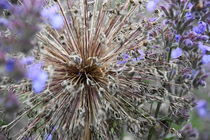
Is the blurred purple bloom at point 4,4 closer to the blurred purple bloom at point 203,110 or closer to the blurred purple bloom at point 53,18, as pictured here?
the blurred purple bloom at point 53,18

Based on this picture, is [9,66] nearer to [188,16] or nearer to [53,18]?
Answer: [53,18]

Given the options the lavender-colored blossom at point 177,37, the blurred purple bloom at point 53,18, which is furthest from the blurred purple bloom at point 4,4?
the lavender-colored blossom at point 177,37

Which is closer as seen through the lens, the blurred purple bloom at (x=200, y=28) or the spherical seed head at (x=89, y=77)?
the spherical seed head at (x=89, y=77)

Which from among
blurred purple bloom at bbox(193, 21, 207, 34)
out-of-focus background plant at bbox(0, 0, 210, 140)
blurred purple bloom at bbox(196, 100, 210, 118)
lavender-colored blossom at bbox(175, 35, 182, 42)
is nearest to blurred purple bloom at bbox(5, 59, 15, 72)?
out-of-focus background plant at bbox(0, 0, 210, 140)

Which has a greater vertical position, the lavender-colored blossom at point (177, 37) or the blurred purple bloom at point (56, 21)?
the blurred purple bloom at point (56, 21)

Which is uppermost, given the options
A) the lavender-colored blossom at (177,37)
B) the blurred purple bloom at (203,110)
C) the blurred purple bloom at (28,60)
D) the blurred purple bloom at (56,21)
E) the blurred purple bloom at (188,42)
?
the blurred purple bloom at (56,21)

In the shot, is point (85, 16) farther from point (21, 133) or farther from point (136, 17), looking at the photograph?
point (21, 133)

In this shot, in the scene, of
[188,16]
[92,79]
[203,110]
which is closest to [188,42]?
[188,16]

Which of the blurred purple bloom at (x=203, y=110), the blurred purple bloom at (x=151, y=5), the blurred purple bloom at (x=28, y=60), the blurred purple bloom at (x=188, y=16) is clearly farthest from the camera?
the blurred purple bloom at (x=203, y=110)

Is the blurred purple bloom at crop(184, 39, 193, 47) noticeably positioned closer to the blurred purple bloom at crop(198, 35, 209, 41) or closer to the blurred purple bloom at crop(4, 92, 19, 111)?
the blurred purple bloom at crop(198, 35, 209, 41)

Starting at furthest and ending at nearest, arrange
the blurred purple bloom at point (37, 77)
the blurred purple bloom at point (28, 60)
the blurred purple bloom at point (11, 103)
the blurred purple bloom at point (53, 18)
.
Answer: the blurred purple bloom at point (53, 18)
the blurred purple bloom at point (28, 60)
the blurred purple bloom at point (37, 77)
the blurred purple bloom at point (11, 103)
